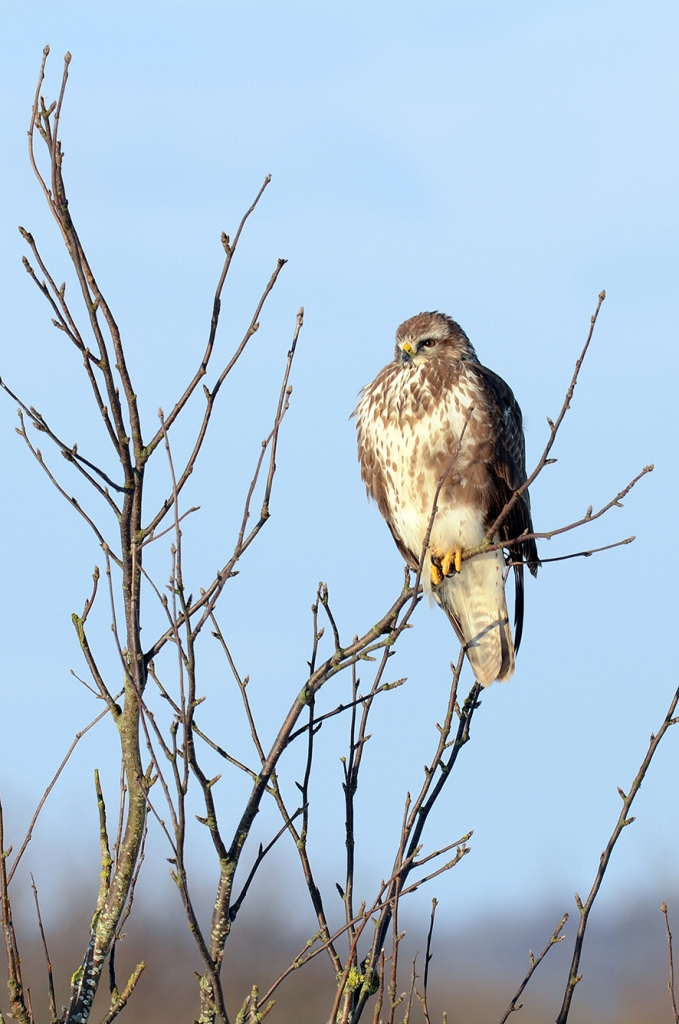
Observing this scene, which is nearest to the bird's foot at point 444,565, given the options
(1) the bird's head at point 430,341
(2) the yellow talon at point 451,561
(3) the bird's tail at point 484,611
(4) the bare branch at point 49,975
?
(2) the yellow talon at point 451,561

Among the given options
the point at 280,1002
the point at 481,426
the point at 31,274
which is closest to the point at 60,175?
the point at 31,274

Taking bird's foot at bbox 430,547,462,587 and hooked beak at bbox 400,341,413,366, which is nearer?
bird's foot at bbox 430,547,462,587

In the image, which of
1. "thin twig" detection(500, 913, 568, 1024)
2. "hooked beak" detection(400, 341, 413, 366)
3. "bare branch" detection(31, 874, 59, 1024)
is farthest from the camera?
"hooked beak" detection(400, 341, 413, 366)

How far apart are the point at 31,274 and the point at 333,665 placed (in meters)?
1.18

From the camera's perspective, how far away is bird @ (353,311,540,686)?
4.71m

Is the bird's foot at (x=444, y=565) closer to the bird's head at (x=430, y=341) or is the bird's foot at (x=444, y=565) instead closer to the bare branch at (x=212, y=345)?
the bird's head at (x=430, y=341)

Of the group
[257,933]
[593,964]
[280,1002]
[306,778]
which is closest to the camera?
[306,778]

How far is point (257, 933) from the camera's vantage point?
2048 cm

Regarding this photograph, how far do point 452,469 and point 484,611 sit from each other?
0.74 m

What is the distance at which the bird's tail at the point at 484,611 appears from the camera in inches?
200

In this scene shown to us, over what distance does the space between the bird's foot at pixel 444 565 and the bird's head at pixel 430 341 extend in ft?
2.57

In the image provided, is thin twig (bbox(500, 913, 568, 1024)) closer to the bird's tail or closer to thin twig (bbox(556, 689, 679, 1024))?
thin twig (bbox(556, 689, 679, 1024))

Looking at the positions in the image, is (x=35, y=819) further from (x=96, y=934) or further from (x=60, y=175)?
(x=60, y=175)

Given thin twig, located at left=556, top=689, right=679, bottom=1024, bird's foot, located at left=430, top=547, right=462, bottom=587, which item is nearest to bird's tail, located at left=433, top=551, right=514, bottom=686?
bird's foot, located at left=430, top=547, right=462, bottom=587
